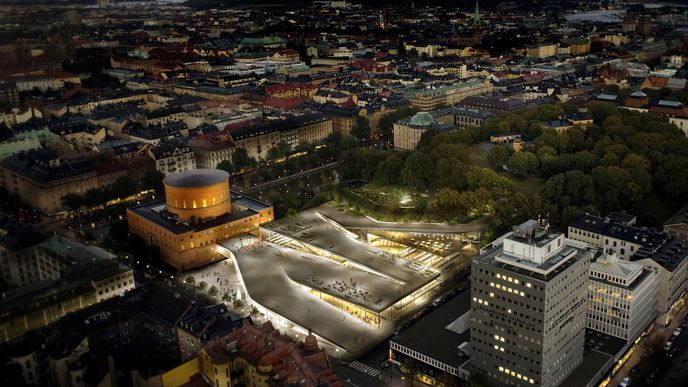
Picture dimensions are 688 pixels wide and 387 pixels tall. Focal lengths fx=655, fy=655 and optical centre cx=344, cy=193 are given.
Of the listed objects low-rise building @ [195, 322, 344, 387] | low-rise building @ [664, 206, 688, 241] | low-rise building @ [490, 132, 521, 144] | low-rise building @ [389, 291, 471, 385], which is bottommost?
low-rise building @ [389, 291, 471, 385]

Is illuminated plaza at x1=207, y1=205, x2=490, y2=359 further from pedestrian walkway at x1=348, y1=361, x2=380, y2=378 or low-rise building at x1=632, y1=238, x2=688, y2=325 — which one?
low-rise building at x1=632, y1=238, x2=688, y2=325

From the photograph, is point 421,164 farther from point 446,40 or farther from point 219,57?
point 446,40

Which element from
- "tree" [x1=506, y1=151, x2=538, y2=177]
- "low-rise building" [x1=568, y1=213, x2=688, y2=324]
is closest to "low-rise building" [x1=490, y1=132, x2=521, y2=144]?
"tree" [x1=506, y1=151, x2=538, y2=177]

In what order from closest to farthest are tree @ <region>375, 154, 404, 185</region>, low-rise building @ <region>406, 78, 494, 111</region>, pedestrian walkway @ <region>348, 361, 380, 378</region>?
pedestrian walkway @ <region>348, 361, 380, 378</region>, tree @ <region>375, 154, 404, 185</region>, low-rise building @ <region>406, 78, 494, 111</region>

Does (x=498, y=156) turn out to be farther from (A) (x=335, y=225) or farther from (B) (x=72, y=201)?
(B) (x=72, y=201)

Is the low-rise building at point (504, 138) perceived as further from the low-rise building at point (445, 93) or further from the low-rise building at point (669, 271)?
the low-rise building at point (669, 271)

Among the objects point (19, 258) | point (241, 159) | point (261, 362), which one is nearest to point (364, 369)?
point (261, 362)

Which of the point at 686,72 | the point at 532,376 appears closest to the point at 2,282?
the point at 532,376
